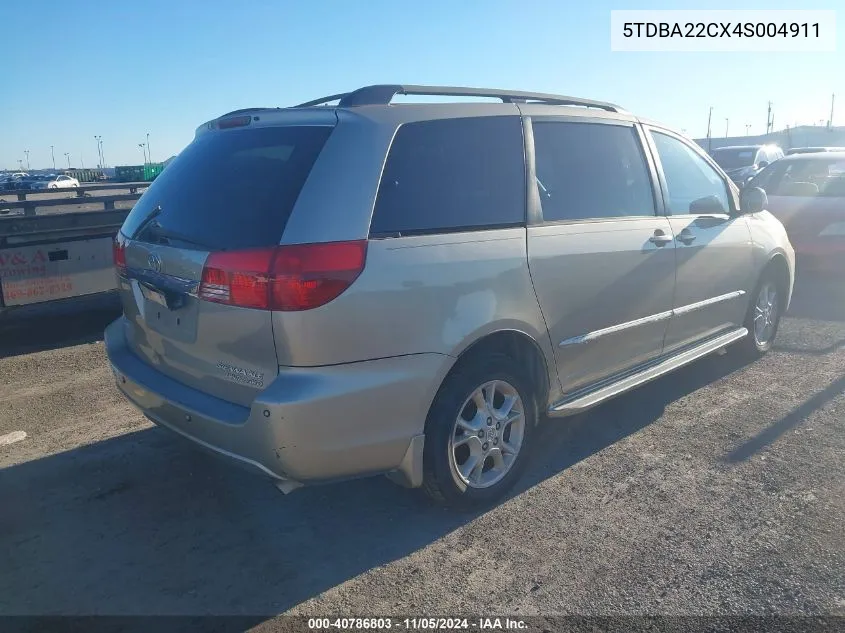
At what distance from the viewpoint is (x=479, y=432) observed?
3418 mm

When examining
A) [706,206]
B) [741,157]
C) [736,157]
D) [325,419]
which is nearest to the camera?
[325,419]

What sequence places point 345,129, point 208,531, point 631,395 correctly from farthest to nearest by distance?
1. point 631,395
2. point 208,531
3. point 345,129

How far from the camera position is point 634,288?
412 cm

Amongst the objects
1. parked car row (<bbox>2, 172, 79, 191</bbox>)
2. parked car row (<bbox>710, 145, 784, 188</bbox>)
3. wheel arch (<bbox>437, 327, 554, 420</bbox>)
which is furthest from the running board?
parked car row (<bbox>2, 172, 79, 191</bbox>)

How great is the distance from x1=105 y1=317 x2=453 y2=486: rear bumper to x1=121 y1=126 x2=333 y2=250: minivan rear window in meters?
0.60

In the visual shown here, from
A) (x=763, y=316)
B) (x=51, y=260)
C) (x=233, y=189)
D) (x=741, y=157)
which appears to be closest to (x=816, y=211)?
(x=763, y=316)

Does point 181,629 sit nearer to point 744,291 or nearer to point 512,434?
point 512,434

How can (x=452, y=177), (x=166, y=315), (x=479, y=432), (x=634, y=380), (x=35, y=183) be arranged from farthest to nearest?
(x=35, y=183)
(x=634, y=380)
(x=479, y=432)
(x=452, y=177)
(x=166, y=315)

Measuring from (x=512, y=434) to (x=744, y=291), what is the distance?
2.75 m

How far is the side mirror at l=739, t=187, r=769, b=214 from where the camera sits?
531cm

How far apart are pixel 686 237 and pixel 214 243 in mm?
3049

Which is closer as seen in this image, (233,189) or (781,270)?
(233,189)

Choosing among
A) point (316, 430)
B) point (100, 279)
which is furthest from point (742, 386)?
point (100, 279)

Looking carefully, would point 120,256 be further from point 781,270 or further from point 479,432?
Result: point 781,270
